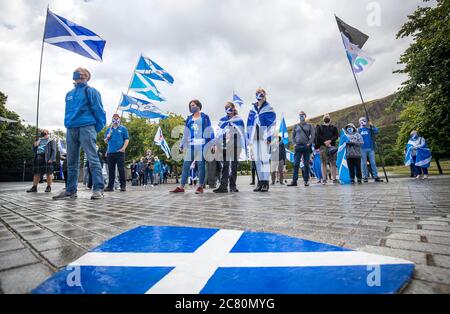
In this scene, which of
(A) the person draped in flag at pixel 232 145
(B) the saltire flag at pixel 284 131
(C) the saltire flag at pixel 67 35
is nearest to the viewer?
(A) the person draped in flag at pixel 232 145

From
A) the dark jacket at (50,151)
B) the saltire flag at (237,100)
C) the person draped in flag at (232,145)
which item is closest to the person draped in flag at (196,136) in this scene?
the person draped in flag at (232,145)

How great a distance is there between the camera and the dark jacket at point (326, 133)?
8227 mm

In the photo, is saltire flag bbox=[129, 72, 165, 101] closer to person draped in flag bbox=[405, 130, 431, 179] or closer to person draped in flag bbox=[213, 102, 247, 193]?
person draped in flag bbox=[213, 102, 247, 193]

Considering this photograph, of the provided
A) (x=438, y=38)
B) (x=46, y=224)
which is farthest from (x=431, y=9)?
(x=46, y=224)

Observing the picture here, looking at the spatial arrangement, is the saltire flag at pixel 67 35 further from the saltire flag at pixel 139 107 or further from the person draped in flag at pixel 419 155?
the person draped in flag at pixel 419 155

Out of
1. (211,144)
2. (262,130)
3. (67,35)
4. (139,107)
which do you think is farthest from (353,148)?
(67,35)

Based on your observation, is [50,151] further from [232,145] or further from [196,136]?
[232,145]

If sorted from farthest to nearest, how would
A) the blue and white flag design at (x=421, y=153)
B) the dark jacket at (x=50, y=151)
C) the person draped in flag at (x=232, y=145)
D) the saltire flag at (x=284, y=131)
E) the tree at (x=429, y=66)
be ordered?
1. the saltire flag at (x=284, y=131)
2. the tree at (x=429, y=66)
3. the blue and white flag design at (x=421, y=153)
4. the dark jacket at (x=50, y=151)
5. the person draped in flag at (x=232, y=145)

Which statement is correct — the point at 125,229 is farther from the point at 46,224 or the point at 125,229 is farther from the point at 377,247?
the point at 377,247

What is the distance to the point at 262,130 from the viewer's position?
5719mm

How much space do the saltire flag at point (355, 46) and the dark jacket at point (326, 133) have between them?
208 centimetres

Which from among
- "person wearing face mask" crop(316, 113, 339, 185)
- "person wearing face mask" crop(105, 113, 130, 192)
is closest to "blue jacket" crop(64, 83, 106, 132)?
"person wearing face mask" crop(105, 113, 130, 192)

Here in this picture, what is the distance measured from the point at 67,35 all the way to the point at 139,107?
4219mm
